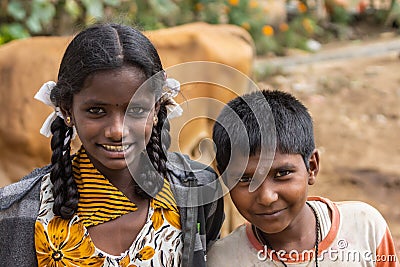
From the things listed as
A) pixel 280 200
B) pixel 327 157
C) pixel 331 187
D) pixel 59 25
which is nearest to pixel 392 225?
pixel 331 187

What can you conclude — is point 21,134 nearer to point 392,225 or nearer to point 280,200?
point 280,200

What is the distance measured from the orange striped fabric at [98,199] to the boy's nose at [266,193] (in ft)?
0.84

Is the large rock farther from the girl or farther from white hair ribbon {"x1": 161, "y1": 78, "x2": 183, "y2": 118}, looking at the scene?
the girl

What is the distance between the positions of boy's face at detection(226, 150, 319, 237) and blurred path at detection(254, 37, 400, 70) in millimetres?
4793

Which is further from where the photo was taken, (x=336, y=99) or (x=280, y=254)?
(x=336, y=99)

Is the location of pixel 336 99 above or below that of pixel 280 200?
above

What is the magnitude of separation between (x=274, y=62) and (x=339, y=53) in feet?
2.98

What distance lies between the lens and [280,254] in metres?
2.01

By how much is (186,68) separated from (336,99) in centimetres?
321

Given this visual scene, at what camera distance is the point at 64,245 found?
1957 mm

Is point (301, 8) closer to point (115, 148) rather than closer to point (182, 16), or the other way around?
point (182, 16)

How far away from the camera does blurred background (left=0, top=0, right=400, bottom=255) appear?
3451mm

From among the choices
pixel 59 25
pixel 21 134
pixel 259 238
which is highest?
pixel 59 25

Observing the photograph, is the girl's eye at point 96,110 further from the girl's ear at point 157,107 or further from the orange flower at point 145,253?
the orange flower at point 145,253
